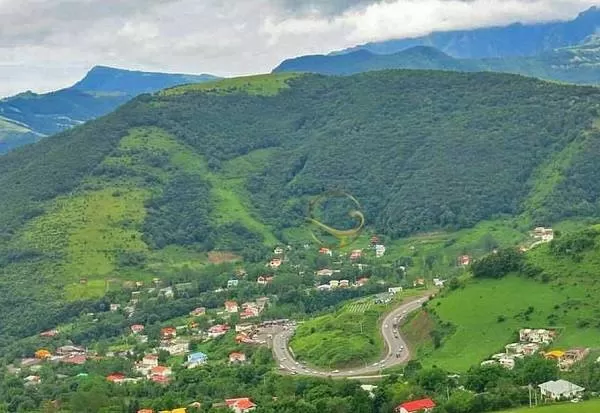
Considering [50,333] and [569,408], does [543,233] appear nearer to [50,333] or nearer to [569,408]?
Result: [50,333]

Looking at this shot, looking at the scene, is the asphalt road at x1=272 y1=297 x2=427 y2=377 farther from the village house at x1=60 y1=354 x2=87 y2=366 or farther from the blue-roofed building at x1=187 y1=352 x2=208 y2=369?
the village house at x1=60 y1=354 x2=87 y2=366

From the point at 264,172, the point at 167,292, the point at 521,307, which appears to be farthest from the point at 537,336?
the point at 264,172

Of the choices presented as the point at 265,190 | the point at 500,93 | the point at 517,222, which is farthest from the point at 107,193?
the point at 500,93

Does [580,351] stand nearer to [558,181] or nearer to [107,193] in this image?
[558,181]

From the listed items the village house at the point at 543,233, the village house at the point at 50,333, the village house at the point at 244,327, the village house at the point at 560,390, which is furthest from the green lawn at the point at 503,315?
the village house at the point at 50,333

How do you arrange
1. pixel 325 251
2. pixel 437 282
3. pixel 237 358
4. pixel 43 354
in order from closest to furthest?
pixel 237 358
pixel 43 354
pixel 437 282
pixel 325 251

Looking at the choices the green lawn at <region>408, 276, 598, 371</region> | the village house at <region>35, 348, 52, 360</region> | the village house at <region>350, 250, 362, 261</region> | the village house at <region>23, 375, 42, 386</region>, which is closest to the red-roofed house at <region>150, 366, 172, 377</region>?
the village house at <region>23, 375, 42, 386</region>
